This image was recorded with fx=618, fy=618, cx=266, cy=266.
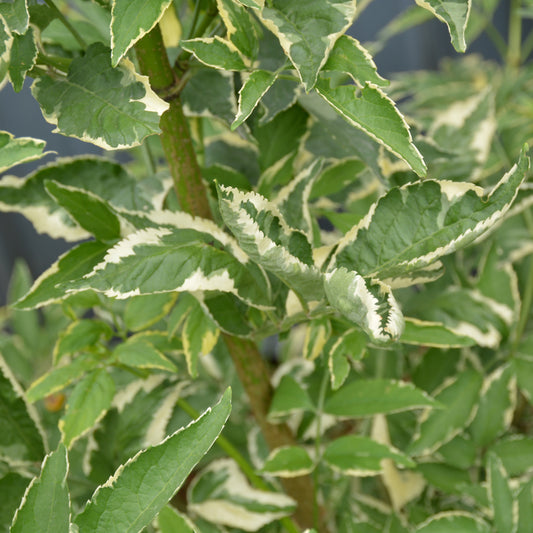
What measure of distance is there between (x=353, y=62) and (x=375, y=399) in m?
0.23

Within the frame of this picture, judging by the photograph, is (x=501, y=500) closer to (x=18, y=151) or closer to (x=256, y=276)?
(x=256, y=276)

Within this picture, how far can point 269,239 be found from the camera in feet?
0.82

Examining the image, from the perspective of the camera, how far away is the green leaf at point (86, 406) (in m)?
0.35

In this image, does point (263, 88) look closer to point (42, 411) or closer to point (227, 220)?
point (227, 220)

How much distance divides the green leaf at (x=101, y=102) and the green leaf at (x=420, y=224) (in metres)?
0.11

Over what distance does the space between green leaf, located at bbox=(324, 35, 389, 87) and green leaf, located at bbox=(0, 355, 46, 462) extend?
0.89 ft

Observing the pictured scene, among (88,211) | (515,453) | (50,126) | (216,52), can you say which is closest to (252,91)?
(216,52)

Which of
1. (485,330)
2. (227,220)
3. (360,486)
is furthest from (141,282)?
(360,486)

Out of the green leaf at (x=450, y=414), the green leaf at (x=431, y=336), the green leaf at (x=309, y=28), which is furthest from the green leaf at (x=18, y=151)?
the green leaf at (x=450, y=414)

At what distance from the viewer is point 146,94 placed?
0.26 m

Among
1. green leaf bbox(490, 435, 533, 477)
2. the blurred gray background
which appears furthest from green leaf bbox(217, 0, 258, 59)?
the blurred gray background

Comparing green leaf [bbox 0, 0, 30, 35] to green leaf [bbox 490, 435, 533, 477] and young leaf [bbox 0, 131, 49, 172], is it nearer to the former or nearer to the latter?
young leaf [bbox 0, 131, 49, 172]

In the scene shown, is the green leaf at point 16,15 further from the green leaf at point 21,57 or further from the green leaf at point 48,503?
the green leaf at point 48,503

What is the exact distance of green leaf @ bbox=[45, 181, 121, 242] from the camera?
34 cm
